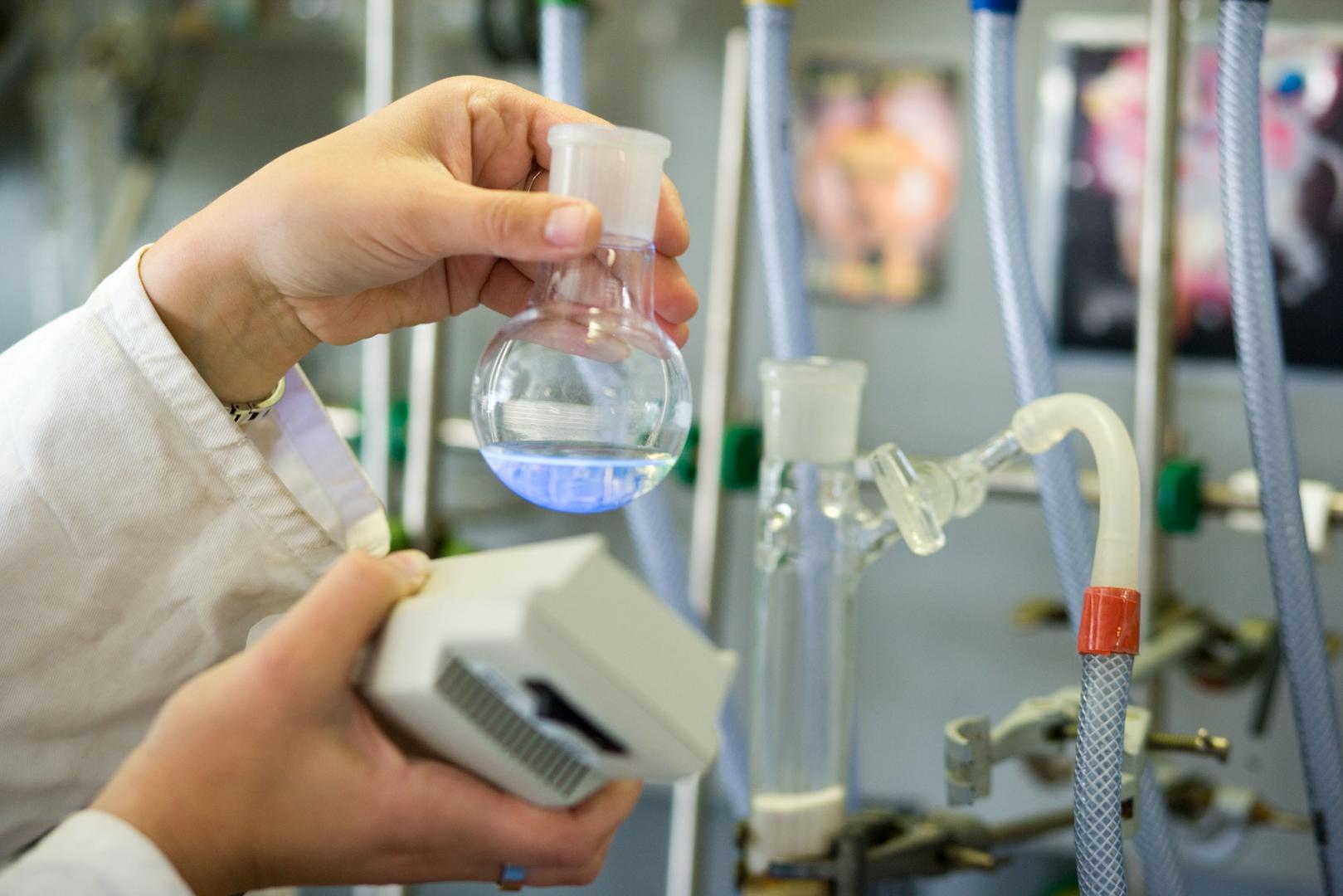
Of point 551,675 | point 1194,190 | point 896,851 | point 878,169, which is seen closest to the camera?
point 551,675

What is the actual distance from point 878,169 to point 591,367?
129 cm

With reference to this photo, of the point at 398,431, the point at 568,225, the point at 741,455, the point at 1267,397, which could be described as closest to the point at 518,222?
the point at 568,225

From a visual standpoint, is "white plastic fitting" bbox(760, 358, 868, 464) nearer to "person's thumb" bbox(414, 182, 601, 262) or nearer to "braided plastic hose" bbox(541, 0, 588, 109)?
"person's thumb" bbox(414, 182, 601, 262)

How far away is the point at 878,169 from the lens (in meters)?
1.79

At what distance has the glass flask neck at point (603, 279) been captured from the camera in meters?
0.64

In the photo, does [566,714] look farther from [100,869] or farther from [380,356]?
[380,356]

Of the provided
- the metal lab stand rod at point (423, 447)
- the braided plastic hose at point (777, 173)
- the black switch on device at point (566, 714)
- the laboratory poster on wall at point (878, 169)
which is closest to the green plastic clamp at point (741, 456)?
the braided plastic hose at point (777, 173)

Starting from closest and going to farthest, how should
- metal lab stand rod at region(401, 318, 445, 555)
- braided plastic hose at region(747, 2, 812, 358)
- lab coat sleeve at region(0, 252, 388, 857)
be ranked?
lab coat sleeve at region(0, 252, 388, 857), braided plastic hose at region(747, 2, 812, 358), metal lab stand rod at region(401, 318, 445, 555)

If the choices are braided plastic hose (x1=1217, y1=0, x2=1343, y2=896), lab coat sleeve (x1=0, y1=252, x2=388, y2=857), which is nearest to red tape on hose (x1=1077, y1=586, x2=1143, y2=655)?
braided plastic hose (x1=1217, y1=0, x2=1343, y2=896)

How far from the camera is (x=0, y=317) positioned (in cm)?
244

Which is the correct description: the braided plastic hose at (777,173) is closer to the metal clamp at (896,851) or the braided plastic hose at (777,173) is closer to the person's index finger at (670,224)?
the person's index finger at (670,224)

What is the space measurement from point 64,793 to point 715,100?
1453mm

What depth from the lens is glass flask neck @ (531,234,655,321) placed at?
2.09ft

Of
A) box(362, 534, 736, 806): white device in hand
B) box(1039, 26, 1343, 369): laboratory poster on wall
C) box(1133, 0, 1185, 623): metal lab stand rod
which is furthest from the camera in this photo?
box(1039, 26, 1343, 369): laboratory poster on wall
